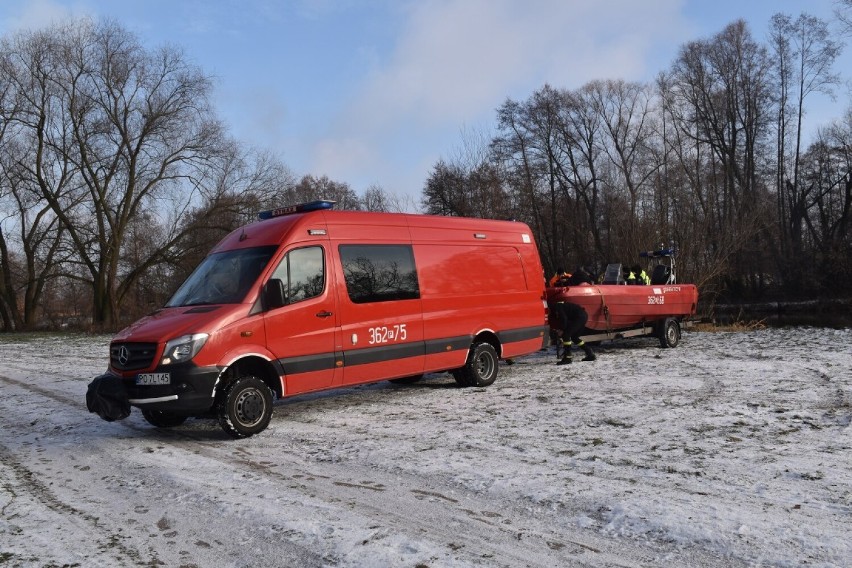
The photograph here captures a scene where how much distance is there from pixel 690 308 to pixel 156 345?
12445 mm

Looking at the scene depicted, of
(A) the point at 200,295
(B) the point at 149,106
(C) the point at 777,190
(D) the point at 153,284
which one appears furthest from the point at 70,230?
(C) the point at 777,190

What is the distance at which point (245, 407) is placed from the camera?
7316mm

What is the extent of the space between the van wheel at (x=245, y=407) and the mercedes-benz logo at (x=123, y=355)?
44.7 inches

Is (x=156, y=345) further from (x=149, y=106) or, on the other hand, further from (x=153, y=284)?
(x=153, y=284)

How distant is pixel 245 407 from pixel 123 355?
146cm

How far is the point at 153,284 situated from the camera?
133ft

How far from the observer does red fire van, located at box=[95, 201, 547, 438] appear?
23.2ft

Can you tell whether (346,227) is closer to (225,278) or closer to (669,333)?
(225,278)

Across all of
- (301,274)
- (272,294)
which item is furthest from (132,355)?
(301,274)

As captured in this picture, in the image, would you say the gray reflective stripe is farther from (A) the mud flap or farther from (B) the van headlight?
(B) the van headlight

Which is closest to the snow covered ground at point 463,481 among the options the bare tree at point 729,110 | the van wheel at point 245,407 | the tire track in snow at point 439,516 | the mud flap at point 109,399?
the tire track in snow at point 439,516

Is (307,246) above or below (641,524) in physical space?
above

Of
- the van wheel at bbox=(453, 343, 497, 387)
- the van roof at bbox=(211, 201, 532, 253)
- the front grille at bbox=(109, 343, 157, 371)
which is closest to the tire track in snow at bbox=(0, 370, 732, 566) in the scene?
the front grille at bbox=(109, 343, 157, 371)

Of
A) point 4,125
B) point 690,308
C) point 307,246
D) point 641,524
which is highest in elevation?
point 4,125
